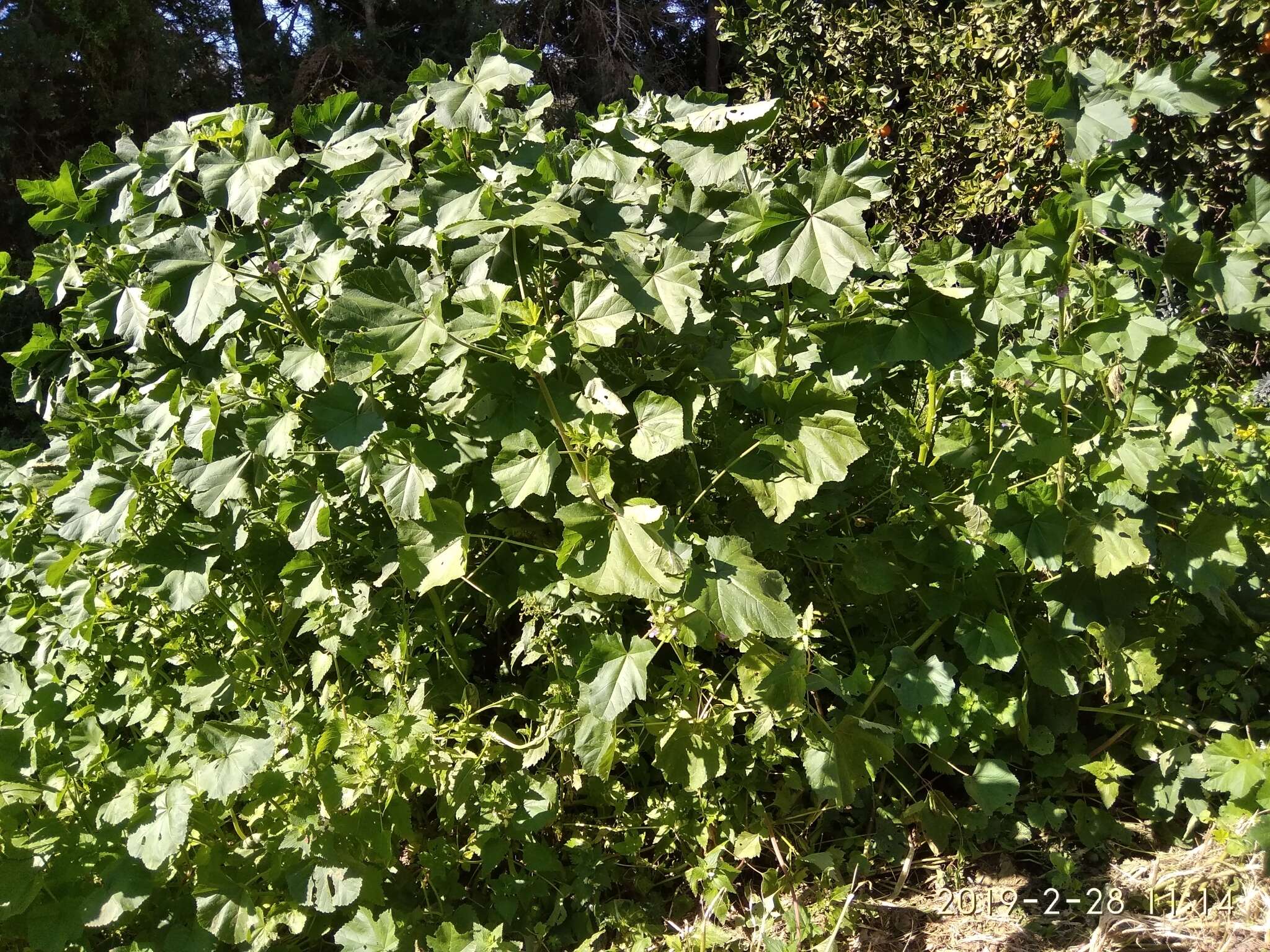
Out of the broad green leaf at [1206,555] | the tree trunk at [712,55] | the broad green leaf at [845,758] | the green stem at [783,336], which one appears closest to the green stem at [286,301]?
the green stem at [783,336]

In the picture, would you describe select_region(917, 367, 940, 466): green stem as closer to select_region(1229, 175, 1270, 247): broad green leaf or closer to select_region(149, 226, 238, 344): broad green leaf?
select_region(1229, 175, 1270, 247): broad green leaf

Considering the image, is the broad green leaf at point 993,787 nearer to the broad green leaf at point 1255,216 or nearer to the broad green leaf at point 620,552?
the broad green leaf at point 620,552

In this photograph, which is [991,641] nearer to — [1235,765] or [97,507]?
[1235,765]

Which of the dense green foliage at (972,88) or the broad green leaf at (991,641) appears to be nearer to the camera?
the broad green leaf at (991,641)

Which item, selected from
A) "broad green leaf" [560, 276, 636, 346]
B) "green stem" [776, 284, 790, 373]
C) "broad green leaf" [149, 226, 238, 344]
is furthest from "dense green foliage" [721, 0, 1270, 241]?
"broad green leaf" [149, 226, 238, 344]

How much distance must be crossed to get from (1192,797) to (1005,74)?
3854 mm

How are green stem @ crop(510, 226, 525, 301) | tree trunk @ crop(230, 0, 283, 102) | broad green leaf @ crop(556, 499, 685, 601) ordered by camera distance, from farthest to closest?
tree trunk @ crop(230, 0, 283, 102) < green stem @ crop(510, 226, 525, 301) < broad green leaf @ crop(556, 499, 685, 601)

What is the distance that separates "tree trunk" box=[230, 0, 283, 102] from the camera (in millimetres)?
8508

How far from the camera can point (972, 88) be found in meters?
4.85

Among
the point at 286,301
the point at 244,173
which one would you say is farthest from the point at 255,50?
the point at 286,301

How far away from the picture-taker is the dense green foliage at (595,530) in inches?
61.3

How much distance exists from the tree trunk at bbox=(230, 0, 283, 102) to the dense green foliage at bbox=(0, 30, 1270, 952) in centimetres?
738

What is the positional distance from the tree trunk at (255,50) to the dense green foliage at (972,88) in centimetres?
462

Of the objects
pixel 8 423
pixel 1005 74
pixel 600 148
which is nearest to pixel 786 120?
pixel 1005 74
